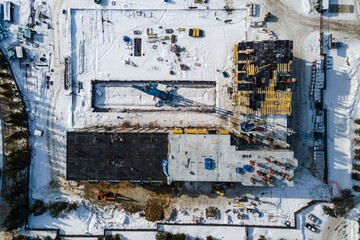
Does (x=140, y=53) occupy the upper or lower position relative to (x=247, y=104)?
upper

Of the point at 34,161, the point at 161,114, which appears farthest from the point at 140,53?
the point at 34,161

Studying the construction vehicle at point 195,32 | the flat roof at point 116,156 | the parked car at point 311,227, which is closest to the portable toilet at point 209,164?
the flat roof at point 116,156

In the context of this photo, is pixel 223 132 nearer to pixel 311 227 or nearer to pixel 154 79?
pixel 154 79

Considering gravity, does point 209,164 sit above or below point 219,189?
above

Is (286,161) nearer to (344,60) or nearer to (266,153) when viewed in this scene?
(266,153)

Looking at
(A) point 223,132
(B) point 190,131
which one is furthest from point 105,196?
(A) point 223,132

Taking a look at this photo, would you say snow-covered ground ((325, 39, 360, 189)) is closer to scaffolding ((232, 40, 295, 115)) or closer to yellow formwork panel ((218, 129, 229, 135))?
scaffolding ((232, 40, 295, 115))
